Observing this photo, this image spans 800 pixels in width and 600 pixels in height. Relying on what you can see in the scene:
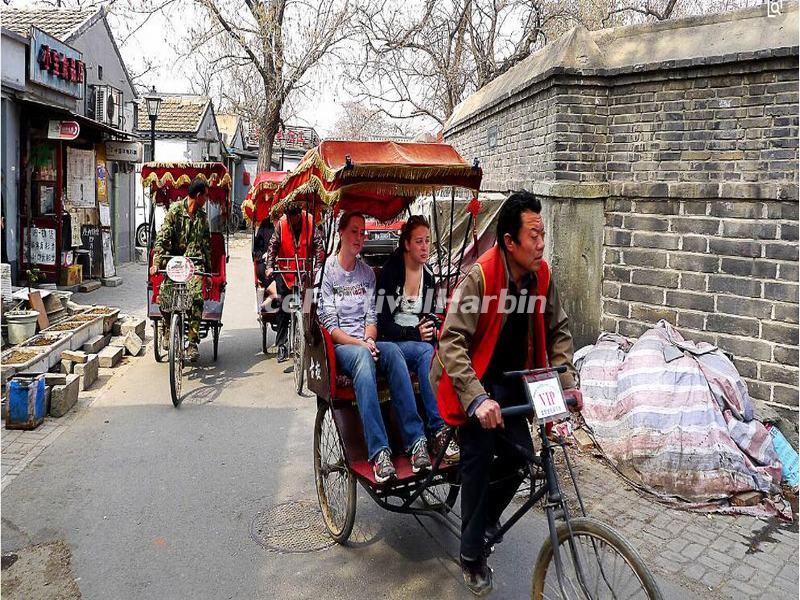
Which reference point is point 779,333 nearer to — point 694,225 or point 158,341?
point 694,225

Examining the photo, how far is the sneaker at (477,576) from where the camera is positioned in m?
3.46

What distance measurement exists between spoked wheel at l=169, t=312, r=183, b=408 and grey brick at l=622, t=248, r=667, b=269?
4.56m

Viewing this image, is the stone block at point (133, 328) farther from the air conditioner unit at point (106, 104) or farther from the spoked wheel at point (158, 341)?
the air conditioner unit at point (106, 104)

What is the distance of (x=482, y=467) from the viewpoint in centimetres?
344

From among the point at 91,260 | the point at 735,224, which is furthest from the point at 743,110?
the point at 91,260

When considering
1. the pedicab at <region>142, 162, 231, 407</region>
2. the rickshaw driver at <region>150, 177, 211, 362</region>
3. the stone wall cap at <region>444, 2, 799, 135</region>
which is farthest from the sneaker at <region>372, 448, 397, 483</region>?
the stone wall cap at <region>444, 2, 799, 135</region>

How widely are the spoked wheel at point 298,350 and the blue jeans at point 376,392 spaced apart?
3.34 m

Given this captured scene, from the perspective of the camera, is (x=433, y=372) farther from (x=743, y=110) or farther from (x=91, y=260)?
(x=91, y=260)

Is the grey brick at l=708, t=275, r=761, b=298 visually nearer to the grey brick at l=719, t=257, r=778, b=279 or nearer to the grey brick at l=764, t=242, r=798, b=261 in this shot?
the grey brick at l=719, t=257, r=778, b=279

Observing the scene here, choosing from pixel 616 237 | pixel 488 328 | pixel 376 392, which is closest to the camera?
pixel 488 328

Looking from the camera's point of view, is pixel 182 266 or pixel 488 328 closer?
pixel 488 328

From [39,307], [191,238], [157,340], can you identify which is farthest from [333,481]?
[39,307]

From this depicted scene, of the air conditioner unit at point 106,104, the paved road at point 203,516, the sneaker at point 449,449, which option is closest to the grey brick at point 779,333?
the paved road at point 203,516

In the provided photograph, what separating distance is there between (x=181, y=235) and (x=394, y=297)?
4.12m
